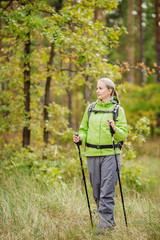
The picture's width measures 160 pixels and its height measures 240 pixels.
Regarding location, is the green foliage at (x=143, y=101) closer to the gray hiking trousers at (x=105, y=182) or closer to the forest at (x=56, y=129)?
the forest at (x=56, y=129)

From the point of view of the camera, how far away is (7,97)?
6449 mm

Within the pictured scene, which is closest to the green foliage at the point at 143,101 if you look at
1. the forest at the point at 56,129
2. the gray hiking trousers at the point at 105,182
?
the forest at the point at 56,129

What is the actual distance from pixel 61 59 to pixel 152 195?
377 cm

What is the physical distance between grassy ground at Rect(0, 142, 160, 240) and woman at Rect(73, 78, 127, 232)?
286mm

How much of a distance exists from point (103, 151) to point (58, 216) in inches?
49.4

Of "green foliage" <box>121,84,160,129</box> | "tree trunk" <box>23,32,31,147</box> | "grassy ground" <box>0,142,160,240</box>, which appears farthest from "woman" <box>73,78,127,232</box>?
"green foliage" <box>121,84,160,129</box>

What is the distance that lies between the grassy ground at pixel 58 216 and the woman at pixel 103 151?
29 centimetres

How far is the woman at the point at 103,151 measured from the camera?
328 cm

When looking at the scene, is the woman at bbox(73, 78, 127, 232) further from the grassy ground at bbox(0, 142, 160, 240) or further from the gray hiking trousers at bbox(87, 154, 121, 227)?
the grassy ground at bbox(0, 142, 160, 240)

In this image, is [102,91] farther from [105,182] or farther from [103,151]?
[105,182]

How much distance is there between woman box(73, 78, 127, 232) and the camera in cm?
328

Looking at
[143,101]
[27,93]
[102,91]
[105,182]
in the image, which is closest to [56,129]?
[27,93]

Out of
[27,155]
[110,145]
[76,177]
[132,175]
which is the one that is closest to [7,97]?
[27,155]

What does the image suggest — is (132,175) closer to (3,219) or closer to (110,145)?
(110,145)
